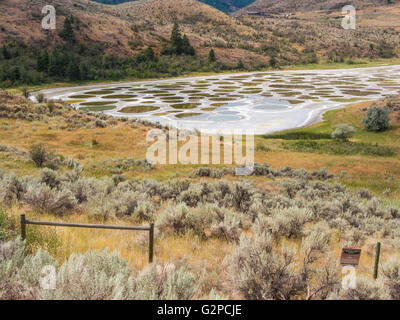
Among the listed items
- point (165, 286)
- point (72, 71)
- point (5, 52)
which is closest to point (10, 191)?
point (165, 286)

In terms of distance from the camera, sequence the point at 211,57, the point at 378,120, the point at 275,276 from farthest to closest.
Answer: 1. the point at 211,57
2. the point at 378,120
3. the point at 275,276

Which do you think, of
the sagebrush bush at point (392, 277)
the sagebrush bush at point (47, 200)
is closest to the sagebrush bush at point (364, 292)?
the sagebrush bush at point (392, 277)

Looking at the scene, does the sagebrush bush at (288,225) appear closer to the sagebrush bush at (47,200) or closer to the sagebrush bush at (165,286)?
the sagebrush bush at (165,286)

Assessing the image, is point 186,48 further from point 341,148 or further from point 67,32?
point 341,148

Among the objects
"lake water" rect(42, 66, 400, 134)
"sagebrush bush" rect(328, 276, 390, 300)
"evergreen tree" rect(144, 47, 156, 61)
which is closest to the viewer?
"sagebrush bush" rect(328, 276, 390, 300)

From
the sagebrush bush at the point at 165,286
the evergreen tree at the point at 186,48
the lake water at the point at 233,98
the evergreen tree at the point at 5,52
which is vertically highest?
the evergreen tree at the point at 186,48

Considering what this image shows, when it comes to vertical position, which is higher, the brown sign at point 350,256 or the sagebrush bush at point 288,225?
the brown sign at point 350,256

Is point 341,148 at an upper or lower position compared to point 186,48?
lower

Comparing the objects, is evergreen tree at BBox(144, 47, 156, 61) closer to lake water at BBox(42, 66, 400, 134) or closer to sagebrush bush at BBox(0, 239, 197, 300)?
lake water at BBox(42, 66, 400, 134)

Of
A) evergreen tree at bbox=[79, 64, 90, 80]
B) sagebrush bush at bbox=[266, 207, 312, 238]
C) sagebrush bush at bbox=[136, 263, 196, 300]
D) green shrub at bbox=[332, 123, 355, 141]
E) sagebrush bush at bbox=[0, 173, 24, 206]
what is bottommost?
green shrub at bbox=[332, 123, 355, 141]

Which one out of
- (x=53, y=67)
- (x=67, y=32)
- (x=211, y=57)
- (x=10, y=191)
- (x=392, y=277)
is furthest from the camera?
(x=211, y=57)

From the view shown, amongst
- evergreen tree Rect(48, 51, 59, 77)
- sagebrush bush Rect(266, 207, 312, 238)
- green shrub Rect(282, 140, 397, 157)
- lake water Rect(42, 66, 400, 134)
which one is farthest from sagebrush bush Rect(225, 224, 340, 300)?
evergreen tree Rect(48, 51, 59, 77)

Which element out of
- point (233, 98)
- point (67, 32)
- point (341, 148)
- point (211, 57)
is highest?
point (67, 32)

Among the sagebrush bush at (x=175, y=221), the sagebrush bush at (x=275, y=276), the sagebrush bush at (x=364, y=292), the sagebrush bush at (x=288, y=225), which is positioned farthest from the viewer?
the sagebrush bush at (x=175, y=221)
